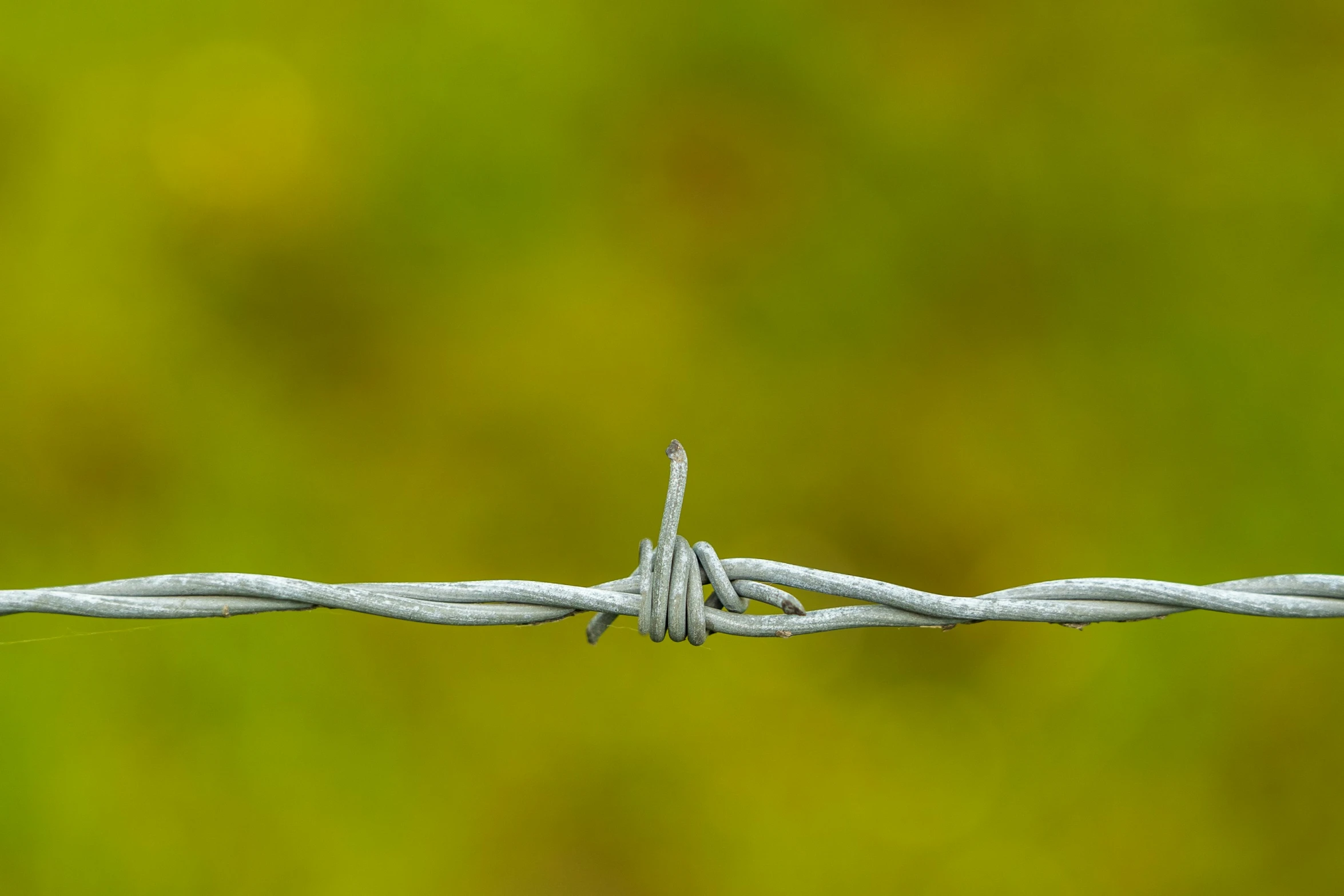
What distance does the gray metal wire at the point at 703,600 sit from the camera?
1.04m

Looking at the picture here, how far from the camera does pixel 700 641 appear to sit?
1.06 m

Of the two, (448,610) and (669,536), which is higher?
(669,536)

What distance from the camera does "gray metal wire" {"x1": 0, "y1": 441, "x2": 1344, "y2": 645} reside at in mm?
1043

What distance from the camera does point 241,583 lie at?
3.58 feet

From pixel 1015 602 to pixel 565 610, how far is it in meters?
0.58

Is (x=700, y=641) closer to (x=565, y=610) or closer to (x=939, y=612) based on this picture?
(x=565, y=610)

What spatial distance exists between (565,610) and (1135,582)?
74 cm

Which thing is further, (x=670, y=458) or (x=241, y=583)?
(x=241, y=583)

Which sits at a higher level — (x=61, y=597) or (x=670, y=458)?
(x=670, y=458)

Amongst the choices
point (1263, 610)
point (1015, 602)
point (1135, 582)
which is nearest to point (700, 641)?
point (1015, 602)

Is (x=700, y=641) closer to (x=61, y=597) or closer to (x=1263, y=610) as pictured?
(x=1263, y=610)

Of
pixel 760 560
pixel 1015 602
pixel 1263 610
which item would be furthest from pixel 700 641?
pixel 1263 610

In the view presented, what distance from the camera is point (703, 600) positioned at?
1052mm

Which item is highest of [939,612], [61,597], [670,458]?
[670,458]
